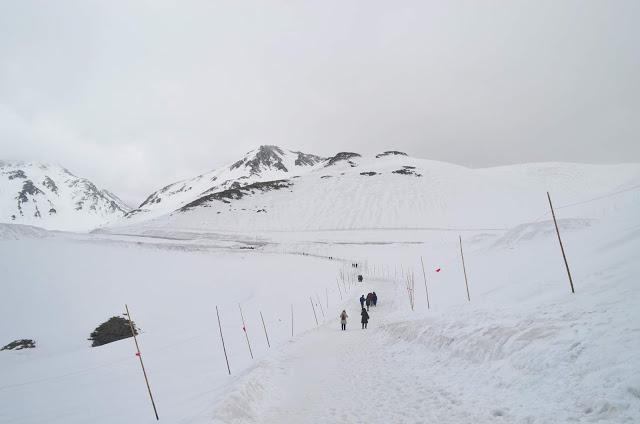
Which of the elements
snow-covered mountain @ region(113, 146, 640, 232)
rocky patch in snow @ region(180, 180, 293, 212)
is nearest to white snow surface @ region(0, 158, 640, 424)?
snow-covered mountain @ region(113, 146, 640, 232)

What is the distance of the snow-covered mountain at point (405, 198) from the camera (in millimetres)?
95875

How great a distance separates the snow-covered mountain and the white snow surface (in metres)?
61.8

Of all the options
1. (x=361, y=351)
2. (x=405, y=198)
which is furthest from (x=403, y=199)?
(x=361, y=351)

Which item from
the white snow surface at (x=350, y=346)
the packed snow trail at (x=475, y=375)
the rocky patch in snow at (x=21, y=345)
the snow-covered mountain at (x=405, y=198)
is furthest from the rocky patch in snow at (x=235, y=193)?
the packed snow trail at (x=475, y=375)

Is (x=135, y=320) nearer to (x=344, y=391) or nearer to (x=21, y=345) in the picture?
(x=21, y=345)

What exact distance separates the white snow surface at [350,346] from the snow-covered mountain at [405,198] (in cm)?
6184

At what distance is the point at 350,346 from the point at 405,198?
9868 centimetres

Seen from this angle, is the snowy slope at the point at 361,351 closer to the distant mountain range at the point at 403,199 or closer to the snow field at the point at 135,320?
the snow field at the point at 135,320

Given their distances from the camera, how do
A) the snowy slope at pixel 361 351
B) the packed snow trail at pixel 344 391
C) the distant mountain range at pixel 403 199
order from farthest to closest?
the distant mountain range at pixel 403 199 < the packed snow trail at pixel 344 391 < the snowy slope at pixel 361 351

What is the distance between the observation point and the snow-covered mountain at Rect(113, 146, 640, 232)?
9588cm

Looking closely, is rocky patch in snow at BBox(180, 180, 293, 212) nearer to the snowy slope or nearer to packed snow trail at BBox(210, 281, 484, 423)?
the snowy slope

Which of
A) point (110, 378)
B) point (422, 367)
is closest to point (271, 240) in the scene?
point (110, 378)

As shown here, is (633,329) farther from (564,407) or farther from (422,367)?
(422,367)

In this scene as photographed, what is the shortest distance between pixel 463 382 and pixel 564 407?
3.06 meters
